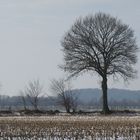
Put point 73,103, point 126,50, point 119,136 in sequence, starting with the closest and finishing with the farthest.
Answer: point 119,136, point 126,50, point 73,103

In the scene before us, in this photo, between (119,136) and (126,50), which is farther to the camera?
(126,50)

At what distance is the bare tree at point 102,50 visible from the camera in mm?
60562

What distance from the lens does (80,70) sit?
60750mm

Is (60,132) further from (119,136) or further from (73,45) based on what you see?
(73,45)

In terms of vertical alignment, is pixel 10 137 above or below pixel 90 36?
below

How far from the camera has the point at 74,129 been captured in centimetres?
2692

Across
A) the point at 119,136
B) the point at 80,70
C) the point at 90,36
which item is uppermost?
the point at 90,36

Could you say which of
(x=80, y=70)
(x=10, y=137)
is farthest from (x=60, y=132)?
(x=80, y=70)

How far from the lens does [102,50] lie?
61406mm

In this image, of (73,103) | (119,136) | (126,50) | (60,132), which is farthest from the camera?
(73,103)

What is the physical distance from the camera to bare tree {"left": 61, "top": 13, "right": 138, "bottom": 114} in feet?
199

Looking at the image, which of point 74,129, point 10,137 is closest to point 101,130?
point 74,129

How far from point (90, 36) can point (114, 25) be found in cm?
300

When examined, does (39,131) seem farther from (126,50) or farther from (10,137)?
(126,50)
